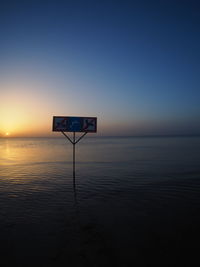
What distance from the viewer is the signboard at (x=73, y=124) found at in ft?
51.0

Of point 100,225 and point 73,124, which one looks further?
point 73,124

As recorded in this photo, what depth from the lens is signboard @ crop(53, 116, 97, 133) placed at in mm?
15531

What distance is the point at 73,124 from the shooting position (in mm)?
15703

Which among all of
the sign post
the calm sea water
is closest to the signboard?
the sign post

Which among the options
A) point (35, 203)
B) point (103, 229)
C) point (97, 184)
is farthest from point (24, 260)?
point (97, 184)

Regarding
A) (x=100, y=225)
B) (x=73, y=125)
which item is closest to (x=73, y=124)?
(x=73, y=125)

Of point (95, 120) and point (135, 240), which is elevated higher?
point (95, 120)

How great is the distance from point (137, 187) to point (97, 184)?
3280mm

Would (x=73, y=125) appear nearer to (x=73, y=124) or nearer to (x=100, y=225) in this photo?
(x=73, y=124)

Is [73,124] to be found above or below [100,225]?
above

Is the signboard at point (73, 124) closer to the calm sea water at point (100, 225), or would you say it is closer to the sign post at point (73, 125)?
the sign post at point (73, 125)

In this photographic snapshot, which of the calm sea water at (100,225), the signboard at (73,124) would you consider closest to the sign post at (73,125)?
the signboard at (73,124)

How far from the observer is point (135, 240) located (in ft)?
19.4

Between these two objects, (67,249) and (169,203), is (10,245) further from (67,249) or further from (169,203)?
(169,203)
